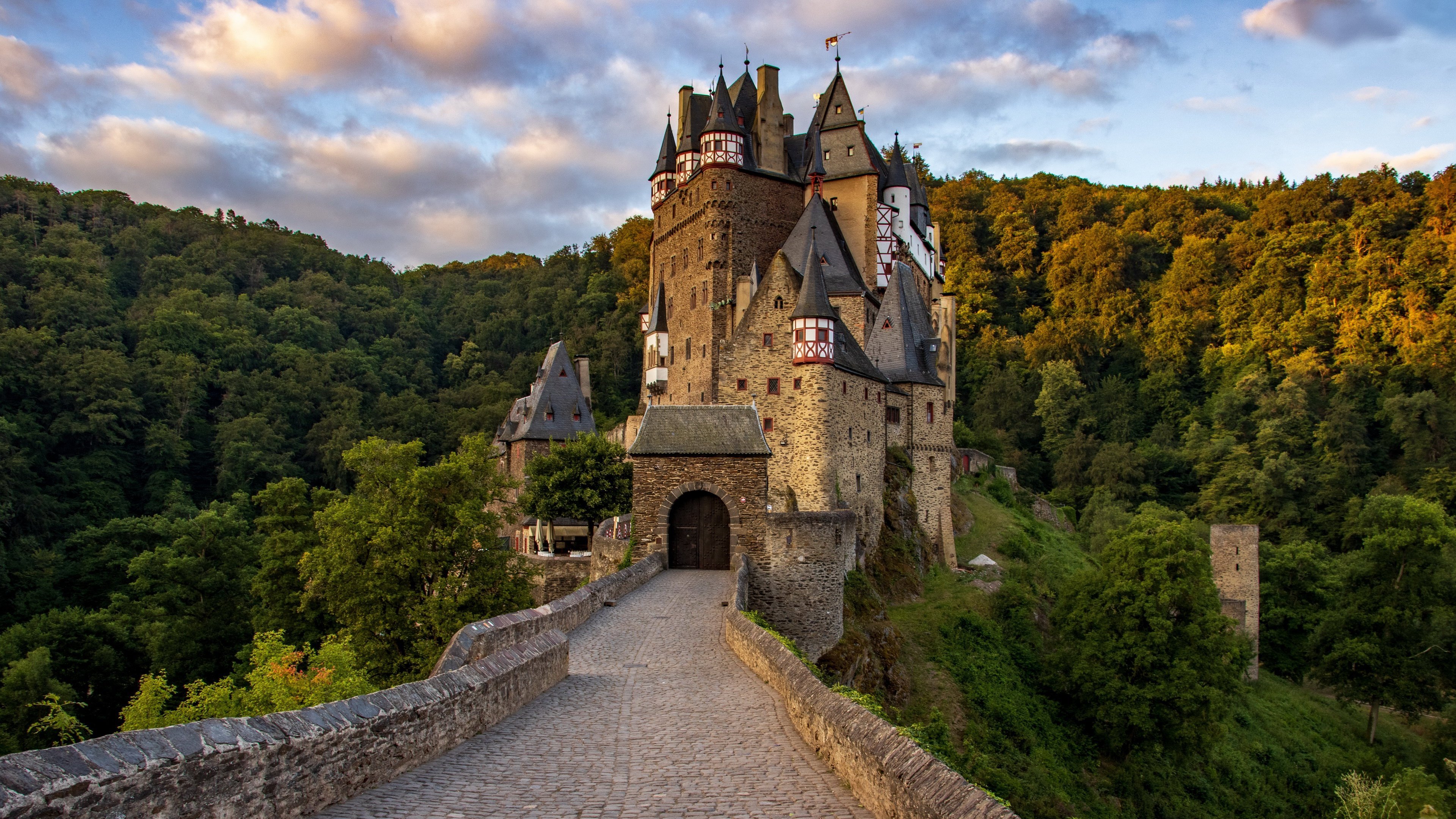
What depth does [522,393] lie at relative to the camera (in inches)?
2820

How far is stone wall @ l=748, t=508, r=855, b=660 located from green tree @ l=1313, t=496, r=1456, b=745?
21.5m

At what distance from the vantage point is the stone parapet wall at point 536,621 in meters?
10.5

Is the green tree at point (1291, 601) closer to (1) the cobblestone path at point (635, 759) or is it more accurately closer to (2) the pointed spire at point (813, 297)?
(2) the pointed spire at point (813, 297)

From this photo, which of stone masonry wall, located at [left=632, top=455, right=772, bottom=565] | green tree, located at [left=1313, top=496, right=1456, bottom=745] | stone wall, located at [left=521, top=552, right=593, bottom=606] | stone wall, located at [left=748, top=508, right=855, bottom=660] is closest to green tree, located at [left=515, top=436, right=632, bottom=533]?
stone wall, located at [left=521, top=552, right=593, bottom=606]

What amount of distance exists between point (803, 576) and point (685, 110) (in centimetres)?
2947

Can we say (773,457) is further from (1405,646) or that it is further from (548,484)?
(1405,646)

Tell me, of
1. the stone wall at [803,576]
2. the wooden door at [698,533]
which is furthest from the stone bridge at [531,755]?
the wooden door at [698,533]

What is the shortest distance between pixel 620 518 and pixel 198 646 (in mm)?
17376

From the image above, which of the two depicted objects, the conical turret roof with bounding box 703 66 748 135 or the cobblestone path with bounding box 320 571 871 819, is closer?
the cobblestone path with bounding box 320 571 871 819

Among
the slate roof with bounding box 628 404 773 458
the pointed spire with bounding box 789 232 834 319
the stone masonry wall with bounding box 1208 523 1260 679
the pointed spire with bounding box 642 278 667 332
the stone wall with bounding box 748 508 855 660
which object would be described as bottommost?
the stone masonry wall with bounding box 1208 523 1260 679

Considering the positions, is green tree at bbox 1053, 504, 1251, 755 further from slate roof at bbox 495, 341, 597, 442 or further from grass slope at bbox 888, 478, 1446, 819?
slate roof at bbox 495, 341, 597, 442

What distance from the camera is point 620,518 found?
29.2 m

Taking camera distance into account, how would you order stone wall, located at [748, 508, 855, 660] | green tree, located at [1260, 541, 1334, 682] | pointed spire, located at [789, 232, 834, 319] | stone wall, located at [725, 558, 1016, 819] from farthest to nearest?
green tree, located at [1260, 541, 1334, 682] → pointed spire, located at [789, 232, 834, 319] → stone wall, located at [748, 508, 855, 660] → stone wall, located at [725, 558, 1016, 819]

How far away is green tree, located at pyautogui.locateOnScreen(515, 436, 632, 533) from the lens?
31.0 metres
